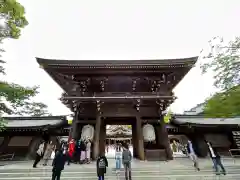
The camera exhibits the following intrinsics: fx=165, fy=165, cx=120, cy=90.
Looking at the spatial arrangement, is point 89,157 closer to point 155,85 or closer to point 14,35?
point 155,85

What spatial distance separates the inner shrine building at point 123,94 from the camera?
1228 centimetres

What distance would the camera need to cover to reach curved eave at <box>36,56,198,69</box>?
12345 millimetres

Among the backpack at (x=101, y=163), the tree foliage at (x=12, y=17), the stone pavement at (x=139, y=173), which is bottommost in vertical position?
the stone pavement at (x=139, y=173)

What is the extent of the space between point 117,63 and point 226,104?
791 cm

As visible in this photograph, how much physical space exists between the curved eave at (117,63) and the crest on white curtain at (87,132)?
4586mm

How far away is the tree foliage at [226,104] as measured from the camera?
6.00 metres

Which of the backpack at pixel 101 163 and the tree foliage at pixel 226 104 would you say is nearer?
the tree foliage at pixel 226 104

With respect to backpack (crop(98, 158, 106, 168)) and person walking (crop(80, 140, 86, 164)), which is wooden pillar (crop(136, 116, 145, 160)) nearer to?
person walking (crop(80, 140, 86, 164))

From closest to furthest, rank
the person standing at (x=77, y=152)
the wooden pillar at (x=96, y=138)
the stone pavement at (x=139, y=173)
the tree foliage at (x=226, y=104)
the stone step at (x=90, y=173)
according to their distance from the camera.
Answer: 1. the tree foliage at (x=226, y=104)
2. the stone pavement at (x=139, y=173)
3. the stone step at (x=90, y=173)
4. the person standing at (x=77, y=152)
5. the wooden pillar at (x=96, y=138)

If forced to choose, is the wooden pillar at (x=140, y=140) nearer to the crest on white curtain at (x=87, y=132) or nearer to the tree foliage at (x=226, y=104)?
the crest on white curtain at (x=87, y=132)

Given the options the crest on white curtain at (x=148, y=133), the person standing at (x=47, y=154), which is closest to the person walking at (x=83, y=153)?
the person standing at (x=47, y=154)

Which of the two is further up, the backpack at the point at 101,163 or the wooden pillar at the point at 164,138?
the wooden pillar at the point at 164,138

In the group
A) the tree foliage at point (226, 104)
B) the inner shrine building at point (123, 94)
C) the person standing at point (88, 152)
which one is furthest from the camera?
the inner shrine building at point (123, 94)

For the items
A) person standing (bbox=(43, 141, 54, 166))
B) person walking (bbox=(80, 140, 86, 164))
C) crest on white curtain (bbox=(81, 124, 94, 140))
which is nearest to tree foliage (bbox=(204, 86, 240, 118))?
person walking (bbox=(80, 140, 86, 164))
